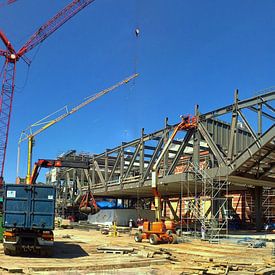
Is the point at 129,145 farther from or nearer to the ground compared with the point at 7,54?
nearer to the ground

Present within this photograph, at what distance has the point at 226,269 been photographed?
648 inches

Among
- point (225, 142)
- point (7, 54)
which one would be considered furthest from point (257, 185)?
point (7, 54)

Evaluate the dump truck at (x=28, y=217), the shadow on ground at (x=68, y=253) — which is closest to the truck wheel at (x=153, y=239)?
the shadow on ground at (x=68, y=253)

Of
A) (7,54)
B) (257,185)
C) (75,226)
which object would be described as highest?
(7,54)

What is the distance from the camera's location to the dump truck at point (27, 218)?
1991 centimetres

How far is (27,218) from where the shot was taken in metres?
19.9

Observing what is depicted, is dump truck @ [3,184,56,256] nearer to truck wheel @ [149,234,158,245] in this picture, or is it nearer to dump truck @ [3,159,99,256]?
dump truck @ [3,159,99,256]

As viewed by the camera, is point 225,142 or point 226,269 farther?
point 225,142

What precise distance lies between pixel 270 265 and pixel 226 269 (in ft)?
9.20

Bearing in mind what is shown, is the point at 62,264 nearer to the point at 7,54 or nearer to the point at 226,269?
the point at 226,269

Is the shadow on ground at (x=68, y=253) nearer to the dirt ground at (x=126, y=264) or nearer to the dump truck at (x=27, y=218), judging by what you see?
the dirt ground at (x=126, y=264)

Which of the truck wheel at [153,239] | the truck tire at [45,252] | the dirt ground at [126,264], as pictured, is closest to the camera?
the dirt ground at [126,264]

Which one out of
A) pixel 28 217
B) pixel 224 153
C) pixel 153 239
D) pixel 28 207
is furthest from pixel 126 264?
pixel 224 153

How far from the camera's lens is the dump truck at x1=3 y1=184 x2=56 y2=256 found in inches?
784
